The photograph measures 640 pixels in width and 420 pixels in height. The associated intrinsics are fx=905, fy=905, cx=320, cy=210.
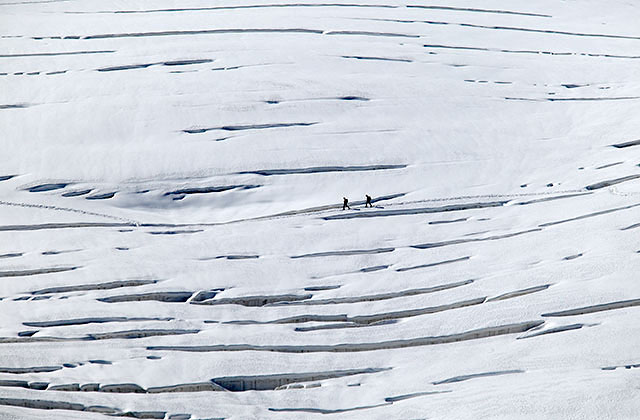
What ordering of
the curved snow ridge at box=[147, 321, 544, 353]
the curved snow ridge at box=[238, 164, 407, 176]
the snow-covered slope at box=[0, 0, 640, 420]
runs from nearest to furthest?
the snow-covered slope at box=[0, 0, 640, 420], the curved snow ridge at box=[147, 321, 544, 353], the curved snow ridge at box=[238, 164, 407, 176]

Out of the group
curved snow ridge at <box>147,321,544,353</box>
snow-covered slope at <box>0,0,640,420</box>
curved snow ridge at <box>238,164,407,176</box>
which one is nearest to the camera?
snow-covered slope at <box>0,0,640,420</box>

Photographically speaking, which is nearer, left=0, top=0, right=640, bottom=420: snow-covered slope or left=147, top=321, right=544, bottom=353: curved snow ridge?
left=0, top=0, right=640, bottom=420: snow-covered slope

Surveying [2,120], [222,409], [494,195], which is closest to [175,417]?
[222,409]

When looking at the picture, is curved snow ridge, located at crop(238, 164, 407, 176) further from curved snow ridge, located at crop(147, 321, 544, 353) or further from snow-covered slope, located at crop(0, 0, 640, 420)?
curved snow ridge, located at crop(147, 321, 544, 353)

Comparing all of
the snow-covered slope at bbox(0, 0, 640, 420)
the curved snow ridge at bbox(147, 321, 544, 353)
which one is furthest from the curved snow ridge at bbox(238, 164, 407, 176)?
the curved snow ridge at bbox(147, 321, 544, 353)

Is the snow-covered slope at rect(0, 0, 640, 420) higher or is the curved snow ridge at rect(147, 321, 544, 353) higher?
the snow-covered slope at rect(0, 0, 640, 420)

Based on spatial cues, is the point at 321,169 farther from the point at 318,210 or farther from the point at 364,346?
the point at 364,346

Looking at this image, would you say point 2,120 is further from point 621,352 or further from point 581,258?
point 621,352

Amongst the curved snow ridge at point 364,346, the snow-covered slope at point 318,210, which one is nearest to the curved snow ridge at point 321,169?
the snow-covered slope at point 318,210
